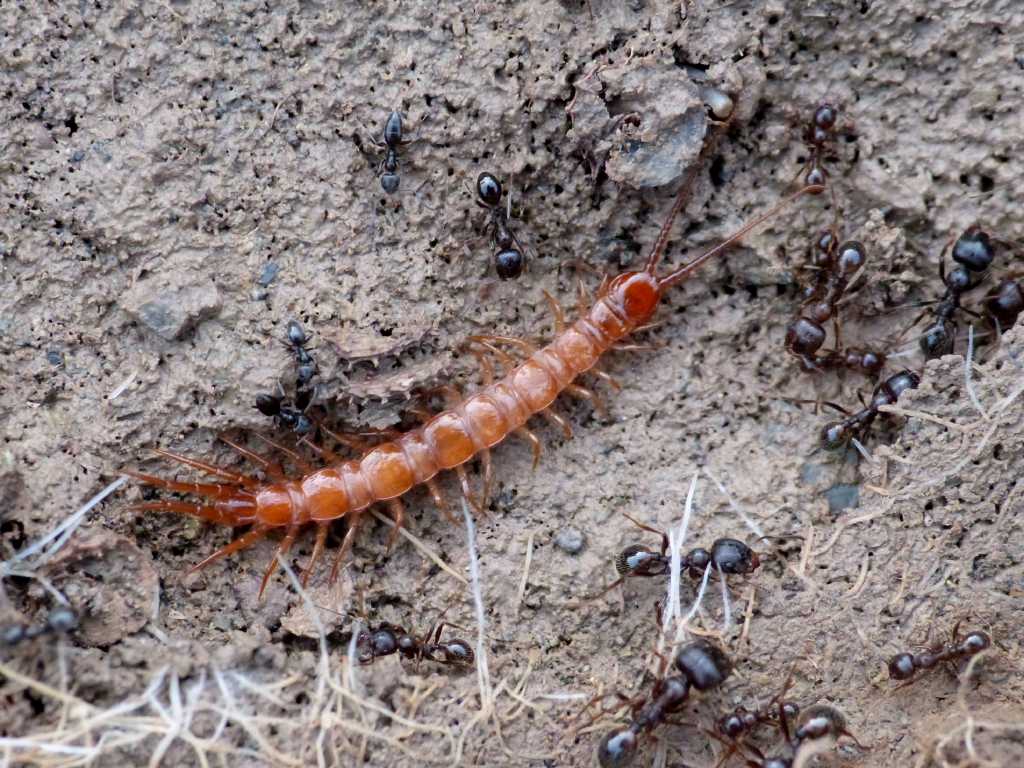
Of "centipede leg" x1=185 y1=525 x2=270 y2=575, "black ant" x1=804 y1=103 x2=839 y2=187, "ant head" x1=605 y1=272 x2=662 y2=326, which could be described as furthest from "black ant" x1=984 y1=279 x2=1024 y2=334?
"centipede leg" x1=185 y1=525 x2=270 y2=575

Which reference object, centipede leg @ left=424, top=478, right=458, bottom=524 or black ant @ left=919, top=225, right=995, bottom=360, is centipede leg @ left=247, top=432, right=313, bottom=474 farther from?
black ant @ left=919, top=225, right=995, bottom=360

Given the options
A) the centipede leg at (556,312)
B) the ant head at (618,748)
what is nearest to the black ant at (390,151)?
the centipede leg at (556,312)

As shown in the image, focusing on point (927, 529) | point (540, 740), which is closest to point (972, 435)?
point (927, 529)

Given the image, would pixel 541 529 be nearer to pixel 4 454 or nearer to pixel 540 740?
pixel 540 740

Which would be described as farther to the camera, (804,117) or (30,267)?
(804,117)

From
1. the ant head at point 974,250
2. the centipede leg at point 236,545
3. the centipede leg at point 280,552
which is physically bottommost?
the centipede leg at point 280,552

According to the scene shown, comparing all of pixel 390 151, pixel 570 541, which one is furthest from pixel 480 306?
pixel 570 541

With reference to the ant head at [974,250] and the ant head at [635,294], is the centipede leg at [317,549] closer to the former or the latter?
the ant head at [635,294]
